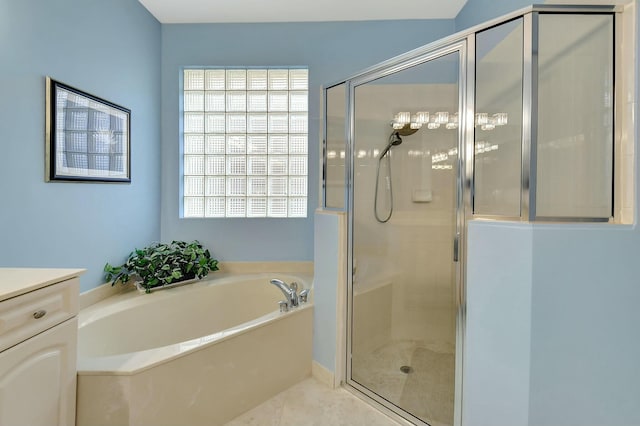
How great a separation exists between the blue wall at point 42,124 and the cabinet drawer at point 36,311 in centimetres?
56

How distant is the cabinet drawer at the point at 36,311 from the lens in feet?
3.13

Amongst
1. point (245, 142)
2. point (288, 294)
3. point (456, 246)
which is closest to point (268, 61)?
point (245, 142)

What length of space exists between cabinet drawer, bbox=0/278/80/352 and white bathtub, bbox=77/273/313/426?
29 cm

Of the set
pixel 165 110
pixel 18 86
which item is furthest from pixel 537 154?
pixel 165 110

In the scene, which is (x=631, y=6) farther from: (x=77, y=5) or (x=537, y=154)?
(x=77, y=5)

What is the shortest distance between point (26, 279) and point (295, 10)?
2470mm

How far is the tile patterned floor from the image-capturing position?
162 centimetres

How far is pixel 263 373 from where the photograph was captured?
1762 millimetres

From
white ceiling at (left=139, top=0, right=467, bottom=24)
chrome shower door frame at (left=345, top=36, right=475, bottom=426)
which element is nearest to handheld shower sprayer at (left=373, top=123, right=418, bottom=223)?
chrome shower door frame at (left=345, top=36, right=475, bottom=426)

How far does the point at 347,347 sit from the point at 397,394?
37 centimetres

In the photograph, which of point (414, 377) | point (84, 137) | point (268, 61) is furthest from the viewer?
point (268, 61)

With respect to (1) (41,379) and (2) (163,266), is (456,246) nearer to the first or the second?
(1) (41,379)

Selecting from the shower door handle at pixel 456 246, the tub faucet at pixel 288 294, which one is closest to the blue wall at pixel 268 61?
the tub faucet at pixel 288 294

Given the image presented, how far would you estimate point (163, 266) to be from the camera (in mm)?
2303
